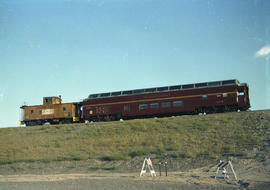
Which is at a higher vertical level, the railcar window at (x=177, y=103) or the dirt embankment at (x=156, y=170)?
the railcar window at (x=177, y=103)

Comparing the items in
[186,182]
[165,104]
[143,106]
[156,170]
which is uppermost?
[165,104]

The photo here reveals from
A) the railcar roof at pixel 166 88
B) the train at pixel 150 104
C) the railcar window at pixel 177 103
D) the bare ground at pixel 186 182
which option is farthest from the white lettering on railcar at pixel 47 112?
the bare ground at pixel 186 182

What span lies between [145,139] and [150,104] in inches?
269

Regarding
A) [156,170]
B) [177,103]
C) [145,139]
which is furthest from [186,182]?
[177,103]

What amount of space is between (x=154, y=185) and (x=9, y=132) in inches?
1034

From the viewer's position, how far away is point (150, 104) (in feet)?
103

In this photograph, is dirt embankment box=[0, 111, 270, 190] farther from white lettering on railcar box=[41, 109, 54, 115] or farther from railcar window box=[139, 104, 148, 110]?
white lettering on railcar box=[41, 109, 54, 115]

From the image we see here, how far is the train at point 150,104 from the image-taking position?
29.5 meters

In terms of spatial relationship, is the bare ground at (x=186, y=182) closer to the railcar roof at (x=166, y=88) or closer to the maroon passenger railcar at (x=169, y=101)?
the maroon passenger railcar at (x=169, y=101)

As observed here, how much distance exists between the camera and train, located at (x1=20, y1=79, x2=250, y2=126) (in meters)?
29.5

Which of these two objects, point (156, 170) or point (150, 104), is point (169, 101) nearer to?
point (150, 104)

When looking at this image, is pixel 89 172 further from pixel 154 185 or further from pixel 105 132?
pixel 105 132

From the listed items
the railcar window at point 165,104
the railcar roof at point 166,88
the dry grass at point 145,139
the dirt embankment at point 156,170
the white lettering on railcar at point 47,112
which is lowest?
the dirt embankment at point 156,170

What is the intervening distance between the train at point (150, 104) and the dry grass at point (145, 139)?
154 cm
